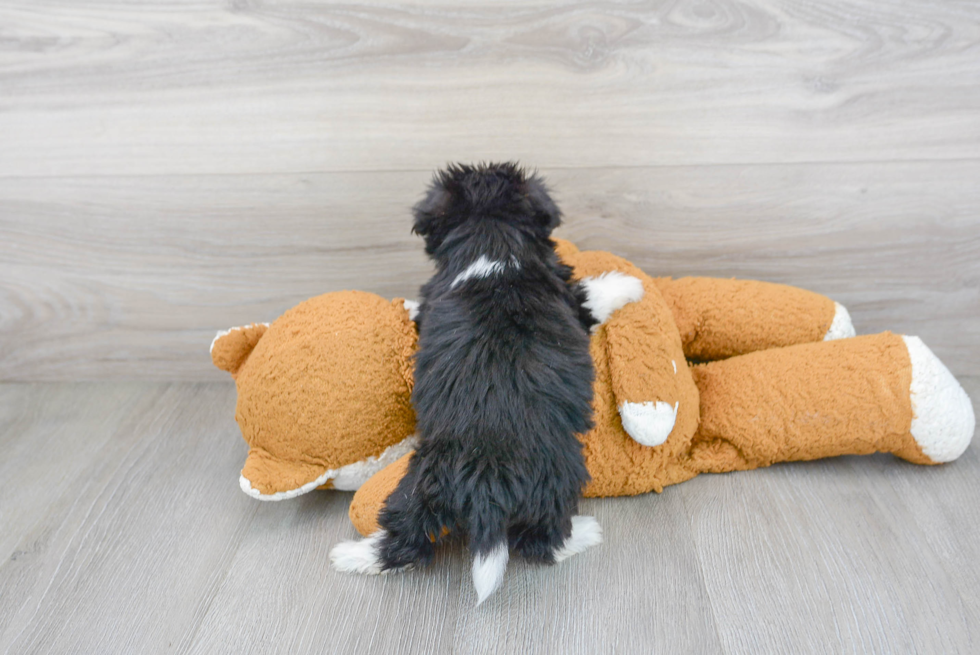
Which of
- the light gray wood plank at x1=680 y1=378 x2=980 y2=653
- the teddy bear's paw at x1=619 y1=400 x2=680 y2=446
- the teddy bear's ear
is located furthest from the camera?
the teddy bear's ear

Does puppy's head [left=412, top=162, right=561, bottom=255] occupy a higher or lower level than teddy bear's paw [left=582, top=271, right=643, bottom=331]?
higher

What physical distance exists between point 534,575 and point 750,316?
483mm

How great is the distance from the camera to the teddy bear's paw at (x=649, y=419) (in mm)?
792

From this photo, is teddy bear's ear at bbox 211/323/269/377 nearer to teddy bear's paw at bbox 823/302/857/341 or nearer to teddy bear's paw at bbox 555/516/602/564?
teddy bear's paw at bbox 555/516/602/564

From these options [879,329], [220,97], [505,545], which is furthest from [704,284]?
[220,97]

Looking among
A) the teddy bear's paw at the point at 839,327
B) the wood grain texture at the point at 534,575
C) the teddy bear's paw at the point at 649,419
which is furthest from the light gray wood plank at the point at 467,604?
the teddy bear's paw at the point at 839,327

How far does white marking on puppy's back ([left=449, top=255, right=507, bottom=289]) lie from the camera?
→ 737 millimetres

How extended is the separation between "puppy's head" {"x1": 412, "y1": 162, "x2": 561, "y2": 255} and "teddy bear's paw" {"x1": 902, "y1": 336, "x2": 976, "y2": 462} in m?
0.51

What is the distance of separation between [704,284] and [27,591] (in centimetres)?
96

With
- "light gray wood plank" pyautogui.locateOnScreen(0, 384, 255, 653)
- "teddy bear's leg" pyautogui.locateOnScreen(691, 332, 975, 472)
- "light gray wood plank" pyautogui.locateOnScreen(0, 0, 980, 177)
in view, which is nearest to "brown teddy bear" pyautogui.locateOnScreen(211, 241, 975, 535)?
"teddy bear's leg" pyautogui.locateOnScreen(691, 332, 975, 472)

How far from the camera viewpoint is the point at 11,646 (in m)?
0.72

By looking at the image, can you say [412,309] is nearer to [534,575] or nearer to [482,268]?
[482,268]

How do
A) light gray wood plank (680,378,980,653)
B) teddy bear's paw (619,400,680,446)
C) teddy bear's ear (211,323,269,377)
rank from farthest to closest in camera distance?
teddy bear's ear (211,323,269,377) → teddy bear's paw (619,400,680,446) → light gray wood plank (680,378,980,653)

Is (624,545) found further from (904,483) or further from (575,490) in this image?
(904,483)
